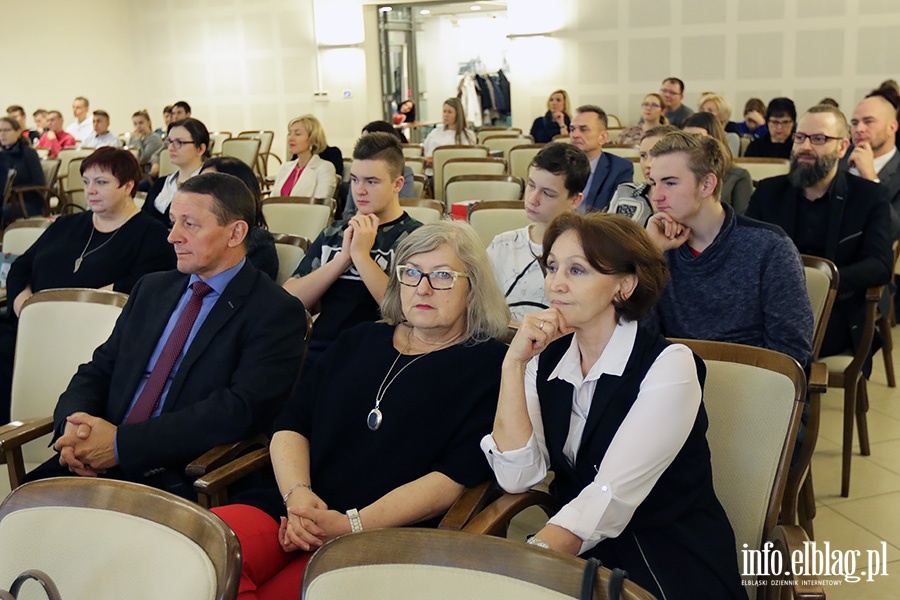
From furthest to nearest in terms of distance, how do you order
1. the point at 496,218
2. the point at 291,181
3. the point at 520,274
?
the point at 291,181
the point at 496,218
the point at 520,274

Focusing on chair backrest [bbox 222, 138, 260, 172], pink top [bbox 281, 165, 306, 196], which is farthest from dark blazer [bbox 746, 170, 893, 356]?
chair backrest [bbox 222, 138, 260, 172]

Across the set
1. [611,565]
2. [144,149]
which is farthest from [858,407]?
[144,149]

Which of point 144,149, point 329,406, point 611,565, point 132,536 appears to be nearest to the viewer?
point 132,536

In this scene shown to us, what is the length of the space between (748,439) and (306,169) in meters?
4.47

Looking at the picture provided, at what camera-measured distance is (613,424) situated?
5.85ft

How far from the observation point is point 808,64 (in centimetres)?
1052

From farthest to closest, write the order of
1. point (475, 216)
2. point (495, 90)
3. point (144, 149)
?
1. point (495, 90)
2. point (144, 149)
3. point (475, 216)

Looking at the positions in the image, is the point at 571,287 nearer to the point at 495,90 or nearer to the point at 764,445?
the point at 764,445

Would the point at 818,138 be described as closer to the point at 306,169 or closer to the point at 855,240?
the point at 855,240

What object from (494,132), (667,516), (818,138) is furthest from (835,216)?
(494,132)

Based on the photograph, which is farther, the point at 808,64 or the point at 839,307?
the point at 808,64

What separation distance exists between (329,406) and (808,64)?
10.0 m

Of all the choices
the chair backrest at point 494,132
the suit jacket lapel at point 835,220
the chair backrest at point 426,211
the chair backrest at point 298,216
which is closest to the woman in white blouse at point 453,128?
the chair backrest at point 494,132

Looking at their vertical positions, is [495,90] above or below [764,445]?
above
